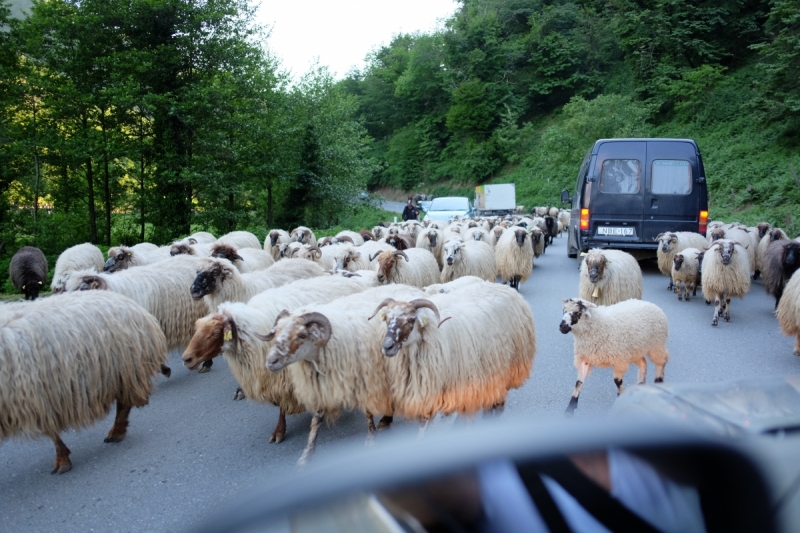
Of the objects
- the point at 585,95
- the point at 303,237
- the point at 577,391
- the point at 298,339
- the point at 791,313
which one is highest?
the point at 585,95

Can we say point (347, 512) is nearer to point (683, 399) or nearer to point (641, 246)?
point (683, 399)

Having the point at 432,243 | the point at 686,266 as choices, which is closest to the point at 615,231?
the point at 686,266

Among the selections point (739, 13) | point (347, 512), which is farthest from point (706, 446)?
point (739, 13)

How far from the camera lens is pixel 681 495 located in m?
0.94

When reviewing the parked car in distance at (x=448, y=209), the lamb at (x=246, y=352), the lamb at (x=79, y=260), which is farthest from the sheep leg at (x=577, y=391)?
the parked car in distance at (x=448, y=209)

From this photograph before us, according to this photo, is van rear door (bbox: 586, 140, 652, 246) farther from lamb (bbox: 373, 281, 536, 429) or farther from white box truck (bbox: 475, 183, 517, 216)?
white box truck (bbox: 475, 183, 517, 216)

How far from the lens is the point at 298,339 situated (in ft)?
14.5

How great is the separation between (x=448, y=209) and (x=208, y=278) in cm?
1977

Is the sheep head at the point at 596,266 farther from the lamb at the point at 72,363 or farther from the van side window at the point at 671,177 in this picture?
the lamb at the point at 72,363

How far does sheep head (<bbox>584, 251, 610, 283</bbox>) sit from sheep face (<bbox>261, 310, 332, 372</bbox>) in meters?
4.87

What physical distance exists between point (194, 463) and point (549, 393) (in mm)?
3590

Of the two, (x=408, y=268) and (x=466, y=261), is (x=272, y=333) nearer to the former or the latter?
(x=408, y=268)

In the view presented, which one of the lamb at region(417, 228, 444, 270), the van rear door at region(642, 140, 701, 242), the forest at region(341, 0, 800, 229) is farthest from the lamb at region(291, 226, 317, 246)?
the forest at region(341, 0, 800, 229)

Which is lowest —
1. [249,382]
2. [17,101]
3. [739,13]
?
[249,382]
